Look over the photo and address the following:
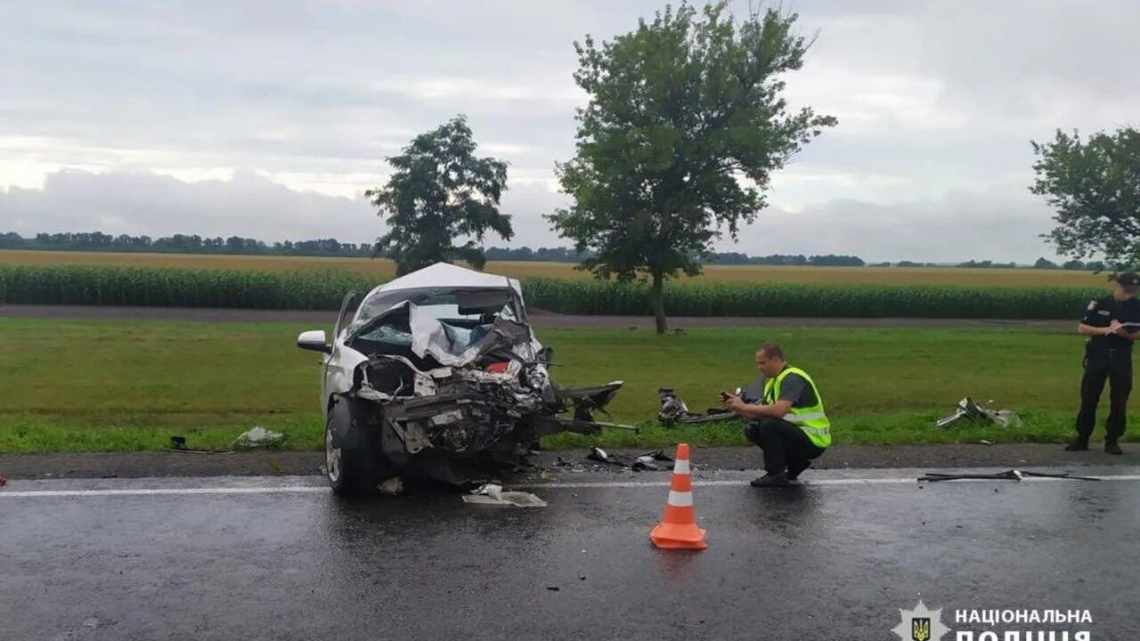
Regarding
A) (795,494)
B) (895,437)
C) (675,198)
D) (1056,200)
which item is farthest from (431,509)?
(1056,200)

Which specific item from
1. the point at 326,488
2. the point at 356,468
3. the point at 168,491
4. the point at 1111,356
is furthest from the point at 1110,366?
the point at 168,491

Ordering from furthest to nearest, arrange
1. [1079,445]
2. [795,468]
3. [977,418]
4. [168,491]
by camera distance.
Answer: [977,418] < [1079,445] < [795,468] < [168,491]

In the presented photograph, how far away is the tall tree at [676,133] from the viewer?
99.8 feet

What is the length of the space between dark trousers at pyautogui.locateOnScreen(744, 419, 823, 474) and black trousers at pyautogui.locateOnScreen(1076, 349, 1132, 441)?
330 cm

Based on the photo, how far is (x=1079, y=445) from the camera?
9750 millimetres

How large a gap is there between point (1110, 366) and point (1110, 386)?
0.20m

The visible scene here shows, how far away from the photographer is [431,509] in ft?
23.5

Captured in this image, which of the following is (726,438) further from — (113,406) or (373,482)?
(113,406)

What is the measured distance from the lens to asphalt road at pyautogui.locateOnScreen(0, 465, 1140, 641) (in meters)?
4.89

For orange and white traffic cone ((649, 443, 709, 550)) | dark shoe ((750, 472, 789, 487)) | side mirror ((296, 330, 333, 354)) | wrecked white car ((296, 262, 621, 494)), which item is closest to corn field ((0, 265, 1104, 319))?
side mirror ((296, 330, 333, 354))

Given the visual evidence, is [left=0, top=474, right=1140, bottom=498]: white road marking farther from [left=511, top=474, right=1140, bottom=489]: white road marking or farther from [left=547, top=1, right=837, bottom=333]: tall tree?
[left=547, top=1, right=837, bottom=333]: tall tree

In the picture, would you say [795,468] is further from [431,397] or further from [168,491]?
[168,491]

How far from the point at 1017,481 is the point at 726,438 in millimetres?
2929

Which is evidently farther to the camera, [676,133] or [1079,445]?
[676,133]
